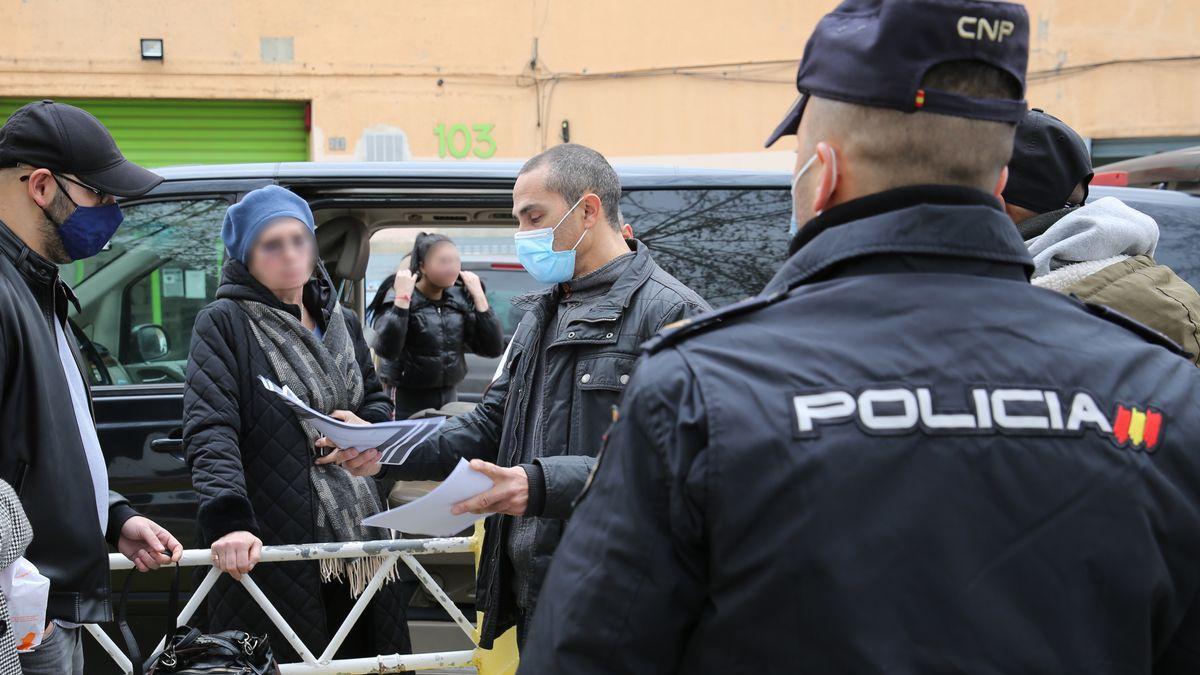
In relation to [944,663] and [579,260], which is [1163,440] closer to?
[944,663]

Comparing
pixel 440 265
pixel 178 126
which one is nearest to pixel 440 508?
pixel 440 265

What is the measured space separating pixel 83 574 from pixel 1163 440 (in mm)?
2175

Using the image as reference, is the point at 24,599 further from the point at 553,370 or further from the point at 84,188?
the point at 553,370

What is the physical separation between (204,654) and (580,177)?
1.59 meters

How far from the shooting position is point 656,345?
120 centimetres

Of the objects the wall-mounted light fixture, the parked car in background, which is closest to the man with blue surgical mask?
the parked car in background

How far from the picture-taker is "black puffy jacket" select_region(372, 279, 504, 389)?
228 inches

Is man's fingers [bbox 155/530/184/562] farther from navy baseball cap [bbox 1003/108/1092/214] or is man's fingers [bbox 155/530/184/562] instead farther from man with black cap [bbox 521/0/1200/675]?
navy baseball cap [bbox 1003/108/1092/214]

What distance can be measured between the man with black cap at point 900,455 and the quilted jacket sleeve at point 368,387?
244 centimetres

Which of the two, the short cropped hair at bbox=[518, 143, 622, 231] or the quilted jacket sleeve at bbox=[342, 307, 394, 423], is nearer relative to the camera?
the short cropped hair at bbox=[518, 143, 622, 231]

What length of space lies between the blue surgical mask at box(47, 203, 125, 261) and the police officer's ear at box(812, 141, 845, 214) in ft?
6.67

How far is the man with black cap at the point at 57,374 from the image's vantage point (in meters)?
2.25

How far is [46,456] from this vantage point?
2.26 m

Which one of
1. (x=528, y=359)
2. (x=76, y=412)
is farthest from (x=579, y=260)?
(x=76, y=412)
